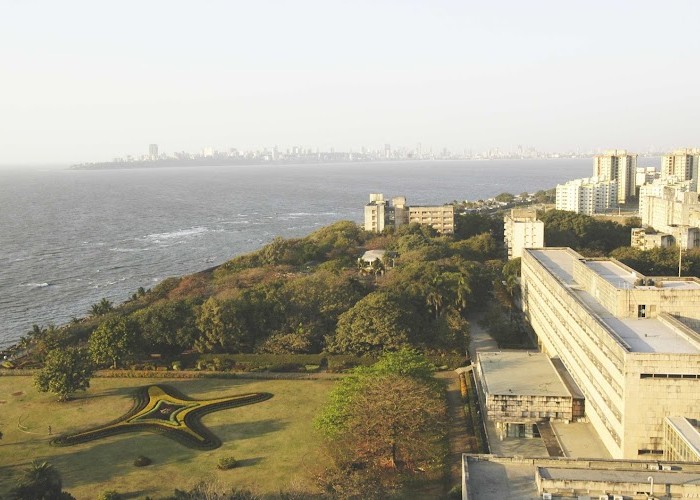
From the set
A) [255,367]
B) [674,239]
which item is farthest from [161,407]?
[674,239]

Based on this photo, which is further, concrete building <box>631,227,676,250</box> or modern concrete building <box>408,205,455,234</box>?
modern concrete building <box>408,205,455,234</box>

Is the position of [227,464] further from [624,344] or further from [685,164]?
[685,164]

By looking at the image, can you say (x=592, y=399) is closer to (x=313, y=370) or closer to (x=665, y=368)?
(x=665, y=368)

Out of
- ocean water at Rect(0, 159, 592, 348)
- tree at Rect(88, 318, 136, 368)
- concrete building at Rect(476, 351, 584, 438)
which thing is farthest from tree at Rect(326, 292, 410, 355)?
ocean water at Rect(0, 159, 592, 348)

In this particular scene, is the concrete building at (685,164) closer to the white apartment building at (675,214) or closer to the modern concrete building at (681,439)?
the white apartment building at (675,214)

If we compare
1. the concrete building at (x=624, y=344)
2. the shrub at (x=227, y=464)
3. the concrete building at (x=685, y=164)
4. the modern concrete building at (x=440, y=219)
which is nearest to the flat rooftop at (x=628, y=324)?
the concrete building at (x=624, y=344)

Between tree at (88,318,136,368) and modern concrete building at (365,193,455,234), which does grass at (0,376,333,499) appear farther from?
modern concrete building at (365,193,455,234)
